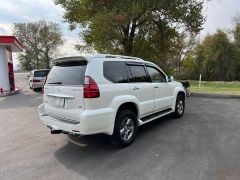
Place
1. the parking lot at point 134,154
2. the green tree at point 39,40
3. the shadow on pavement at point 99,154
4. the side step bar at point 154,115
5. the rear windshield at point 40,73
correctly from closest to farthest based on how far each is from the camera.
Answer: the parking lot at point 134,154 < the shadow on pavement at point 99,154 < the side step bar at point 154,115 < the rear windshield at point 40,73 < the green tree at point 39,40

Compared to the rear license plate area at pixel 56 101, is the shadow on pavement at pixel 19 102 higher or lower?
lower

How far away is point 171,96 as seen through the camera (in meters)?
6.88

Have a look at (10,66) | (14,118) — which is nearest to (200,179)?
(14,118)

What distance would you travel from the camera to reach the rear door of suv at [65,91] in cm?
425

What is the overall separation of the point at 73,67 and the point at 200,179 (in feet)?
10.3

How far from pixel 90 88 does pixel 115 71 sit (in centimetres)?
94

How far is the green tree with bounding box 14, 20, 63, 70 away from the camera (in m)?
45.8

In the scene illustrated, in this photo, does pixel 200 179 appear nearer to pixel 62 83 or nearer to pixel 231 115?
pixel 62 83

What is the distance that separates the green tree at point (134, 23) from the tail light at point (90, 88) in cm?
Result: 850

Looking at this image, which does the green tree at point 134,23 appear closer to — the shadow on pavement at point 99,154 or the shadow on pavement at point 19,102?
the shadow on pavement at point 19,102

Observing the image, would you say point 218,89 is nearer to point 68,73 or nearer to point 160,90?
point 160,90

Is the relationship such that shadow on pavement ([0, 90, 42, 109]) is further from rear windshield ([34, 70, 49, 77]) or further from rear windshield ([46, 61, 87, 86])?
rear windshield ([46, 61, 87, 86])

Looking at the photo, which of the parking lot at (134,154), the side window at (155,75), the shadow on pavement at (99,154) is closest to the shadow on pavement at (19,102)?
the parking lot at (134,154)

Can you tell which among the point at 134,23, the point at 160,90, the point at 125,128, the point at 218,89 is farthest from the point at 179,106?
the point at 218,89
